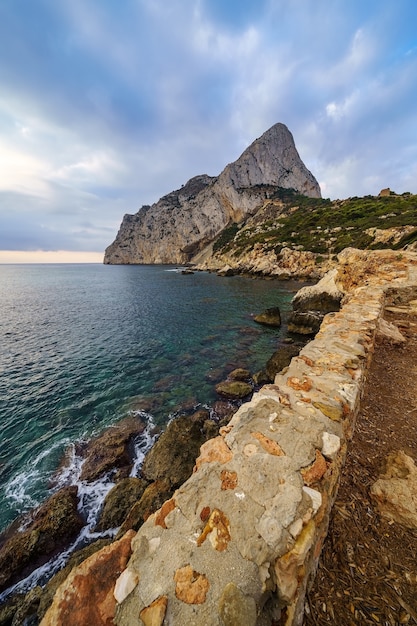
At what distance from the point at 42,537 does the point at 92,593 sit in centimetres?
642

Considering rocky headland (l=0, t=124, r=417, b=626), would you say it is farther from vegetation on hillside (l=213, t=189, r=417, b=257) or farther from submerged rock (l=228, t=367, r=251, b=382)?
vegetation on hillside (l=213, t=189, r=417, b=257)

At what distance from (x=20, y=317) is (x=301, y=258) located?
51867mm

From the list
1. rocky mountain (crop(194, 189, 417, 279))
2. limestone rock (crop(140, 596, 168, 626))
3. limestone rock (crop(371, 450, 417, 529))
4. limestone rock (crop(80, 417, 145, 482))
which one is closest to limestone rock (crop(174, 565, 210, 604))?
limestone rock (crop(140, 596, 168, 626))

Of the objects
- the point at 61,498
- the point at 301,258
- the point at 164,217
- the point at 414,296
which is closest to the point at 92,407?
the point at 61,498

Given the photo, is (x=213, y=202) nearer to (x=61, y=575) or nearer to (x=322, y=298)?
(x=322, y=298)

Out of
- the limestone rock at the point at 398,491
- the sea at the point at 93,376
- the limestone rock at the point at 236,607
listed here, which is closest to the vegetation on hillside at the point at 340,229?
the sea at the point at 93,376

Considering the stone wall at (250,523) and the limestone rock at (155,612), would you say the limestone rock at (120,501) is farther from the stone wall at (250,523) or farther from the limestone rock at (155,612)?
the limestone rock at (155,612)

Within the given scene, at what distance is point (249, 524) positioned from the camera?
8.00 ft

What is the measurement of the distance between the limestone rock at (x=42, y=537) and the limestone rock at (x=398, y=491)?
312 inches

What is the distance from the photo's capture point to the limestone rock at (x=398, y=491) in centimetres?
316

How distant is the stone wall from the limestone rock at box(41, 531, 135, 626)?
0.56 ft

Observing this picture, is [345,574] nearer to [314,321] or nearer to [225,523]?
[225,523]

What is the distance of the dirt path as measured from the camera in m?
2.35

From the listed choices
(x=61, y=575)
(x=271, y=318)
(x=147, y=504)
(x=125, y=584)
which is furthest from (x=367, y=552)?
(x=271, y=318)
